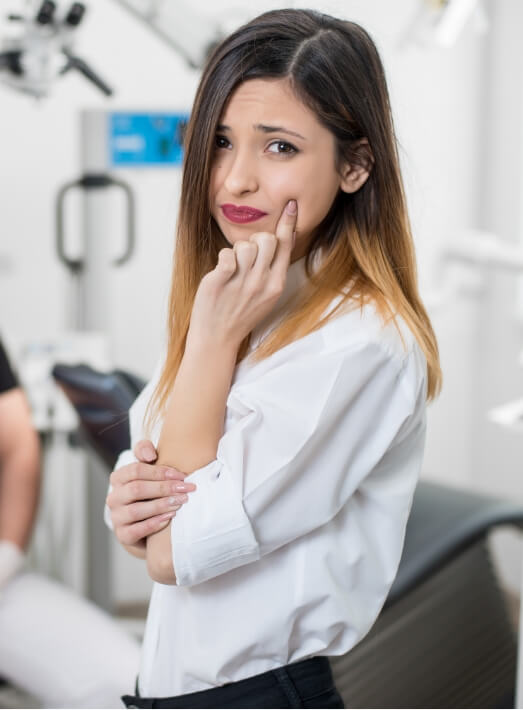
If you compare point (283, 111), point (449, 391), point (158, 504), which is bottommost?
point (449, 391)

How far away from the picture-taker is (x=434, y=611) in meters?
1.99

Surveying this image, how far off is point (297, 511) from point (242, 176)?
0.33m

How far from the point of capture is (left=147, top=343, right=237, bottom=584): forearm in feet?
3.04

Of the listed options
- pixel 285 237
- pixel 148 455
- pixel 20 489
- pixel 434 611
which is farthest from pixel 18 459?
pixel 285 237

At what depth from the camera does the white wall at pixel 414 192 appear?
8.96 feet

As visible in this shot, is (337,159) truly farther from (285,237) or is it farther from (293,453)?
(293,453)

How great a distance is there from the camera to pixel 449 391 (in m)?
3.27

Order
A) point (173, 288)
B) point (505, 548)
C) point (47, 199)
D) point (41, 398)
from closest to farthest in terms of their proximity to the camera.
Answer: point (173, 288) → point (41, 398) → point (47, 199) → point (505, 548)

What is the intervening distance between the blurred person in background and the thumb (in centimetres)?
60

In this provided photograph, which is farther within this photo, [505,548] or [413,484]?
[505,548]

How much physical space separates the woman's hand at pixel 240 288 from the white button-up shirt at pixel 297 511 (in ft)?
0.17

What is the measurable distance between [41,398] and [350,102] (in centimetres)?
150

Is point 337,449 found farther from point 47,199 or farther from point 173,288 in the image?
point 47,199

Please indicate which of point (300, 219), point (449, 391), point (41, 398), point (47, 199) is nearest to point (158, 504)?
point (300, 219)
